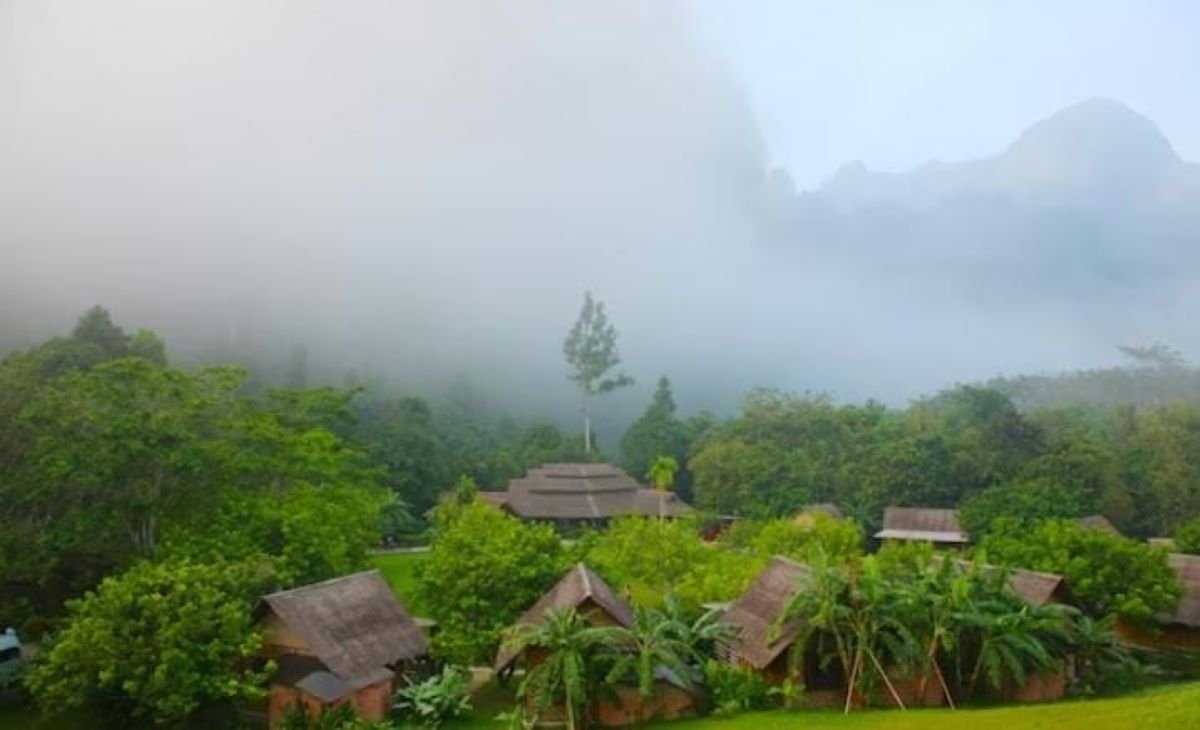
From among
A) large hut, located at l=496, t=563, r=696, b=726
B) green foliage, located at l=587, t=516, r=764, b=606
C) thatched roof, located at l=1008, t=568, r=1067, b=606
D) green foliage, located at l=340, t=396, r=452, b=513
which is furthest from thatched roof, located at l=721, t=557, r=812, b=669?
green foliage, located at l=340, t=396, r=452, b=513

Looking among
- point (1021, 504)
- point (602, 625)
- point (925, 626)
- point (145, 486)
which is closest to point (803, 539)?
point (925, 626)

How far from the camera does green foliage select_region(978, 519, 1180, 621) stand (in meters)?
27.0

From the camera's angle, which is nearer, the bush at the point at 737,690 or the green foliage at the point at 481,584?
the bush at the point at 737,690

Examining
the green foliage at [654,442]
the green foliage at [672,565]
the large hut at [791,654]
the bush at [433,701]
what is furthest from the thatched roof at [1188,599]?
the green foliage at [654,442]

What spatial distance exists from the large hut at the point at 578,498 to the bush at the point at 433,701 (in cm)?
3258

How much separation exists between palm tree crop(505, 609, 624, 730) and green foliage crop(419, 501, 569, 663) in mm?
3694

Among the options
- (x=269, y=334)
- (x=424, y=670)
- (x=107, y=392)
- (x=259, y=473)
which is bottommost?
(x=424, y=670)

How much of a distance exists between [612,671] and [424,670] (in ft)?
23.7

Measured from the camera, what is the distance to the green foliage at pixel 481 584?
76.3 ft

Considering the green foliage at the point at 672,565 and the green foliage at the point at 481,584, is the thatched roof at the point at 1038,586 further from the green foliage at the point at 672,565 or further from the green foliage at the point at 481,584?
the green foliage at the point at 481,584

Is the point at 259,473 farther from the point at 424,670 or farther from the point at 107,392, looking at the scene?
the point at 424,670

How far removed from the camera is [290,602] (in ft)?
68.7

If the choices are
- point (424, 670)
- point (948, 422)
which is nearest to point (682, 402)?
point (948, 422)

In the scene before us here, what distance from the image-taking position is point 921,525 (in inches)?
1892
